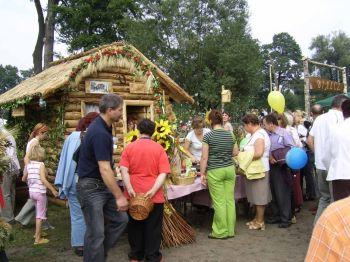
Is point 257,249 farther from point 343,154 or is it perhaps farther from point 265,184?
point 343,154

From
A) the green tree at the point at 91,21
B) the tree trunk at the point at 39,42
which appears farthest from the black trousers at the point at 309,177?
the green tree at the point at 91,21

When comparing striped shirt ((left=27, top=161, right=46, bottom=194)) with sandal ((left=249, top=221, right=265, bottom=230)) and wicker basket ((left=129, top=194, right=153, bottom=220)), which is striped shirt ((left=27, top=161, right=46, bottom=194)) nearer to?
wicker basket ((left=129, top=194, right=153, bottom=220))

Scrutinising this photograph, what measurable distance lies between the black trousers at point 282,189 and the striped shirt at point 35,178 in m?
3.72

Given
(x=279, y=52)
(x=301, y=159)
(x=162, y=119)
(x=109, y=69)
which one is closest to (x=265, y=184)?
(x=301, y=159)

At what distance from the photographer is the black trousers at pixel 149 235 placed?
4973 millimetres

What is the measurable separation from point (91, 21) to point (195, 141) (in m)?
22.5

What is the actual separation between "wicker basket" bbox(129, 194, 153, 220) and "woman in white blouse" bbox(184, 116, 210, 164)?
7.38 ft

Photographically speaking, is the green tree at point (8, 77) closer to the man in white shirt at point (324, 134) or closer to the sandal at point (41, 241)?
the sandal at point (41, 241)

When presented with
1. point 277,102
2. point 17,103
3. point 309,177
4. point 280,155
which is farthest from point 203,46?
point 280,155

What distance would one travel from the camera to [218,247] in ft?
18.9

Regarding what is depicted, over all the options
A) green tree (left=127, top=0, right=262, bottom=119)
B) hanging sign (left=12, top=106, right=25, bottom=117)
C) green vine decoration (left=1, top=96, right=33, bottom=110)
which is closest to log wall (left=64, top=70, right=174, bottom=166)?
→ green vine decoration (left=1, top=96, right=33, bottom=110)

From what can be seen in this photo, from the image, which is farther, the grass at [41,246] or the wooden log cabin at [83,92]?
the wooden log cabin at [83,92]

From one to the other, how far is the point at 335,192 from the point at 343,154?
50 centimetres

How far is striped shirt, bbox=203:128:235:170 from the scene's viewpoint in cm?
596
